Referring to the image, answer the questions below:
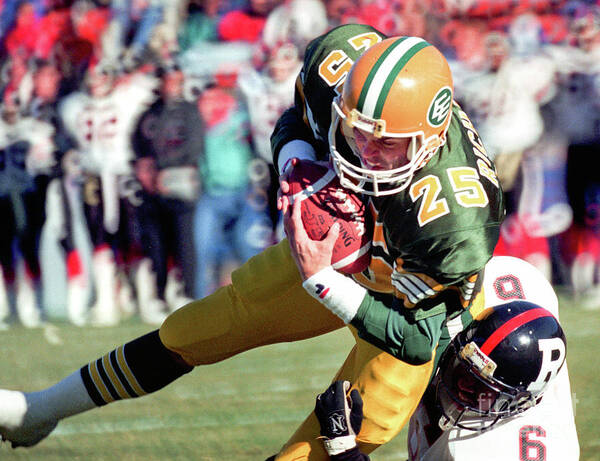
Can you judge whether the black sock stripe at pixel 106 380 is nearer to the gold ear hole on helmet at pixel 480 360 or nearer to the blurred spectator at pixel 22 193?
the gold ear hole on helmet at pixel 480 360

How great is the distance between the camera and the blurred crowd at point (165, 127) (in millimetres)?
6168

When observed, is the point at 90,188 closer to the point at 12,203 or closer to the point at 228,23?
the point at 12,203

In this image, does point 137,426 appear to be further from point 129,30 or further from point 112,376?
point 129,30

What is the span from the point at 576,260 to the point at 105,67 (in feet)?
11.5

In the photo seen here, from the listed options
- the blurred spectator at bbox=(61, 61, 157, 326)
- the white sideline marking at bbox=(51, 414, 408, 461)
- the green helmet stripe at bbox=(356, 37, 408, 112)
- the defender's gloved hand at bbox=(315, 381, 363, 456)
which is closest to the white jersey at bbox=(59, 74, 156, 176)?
the blurred spectator at bbox=(61, 61, 157, 326)

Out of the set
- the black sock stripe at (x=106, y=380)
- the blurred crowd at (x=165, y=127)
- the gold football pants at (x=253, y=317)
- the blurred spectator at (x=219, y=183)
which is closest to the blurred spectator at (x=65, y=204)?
the blurred crowd at (x=165, y=127)

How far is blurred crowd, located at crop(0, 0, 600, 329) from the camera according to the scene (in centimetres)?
617

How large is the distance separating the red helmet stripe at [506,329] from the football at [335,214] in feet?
1.46

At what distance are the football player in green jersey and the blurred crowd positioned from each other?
9.63ft

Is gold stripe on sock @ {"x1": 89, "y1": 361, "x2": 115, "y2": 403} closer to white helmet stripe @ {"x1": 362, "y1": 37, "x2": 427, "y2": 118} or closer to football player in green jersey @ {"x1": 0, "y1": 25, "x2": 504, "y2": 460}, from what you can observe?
football player in green jersey @ {"x1": 0, "y1": 25, "x2": 504, "y2": 460}

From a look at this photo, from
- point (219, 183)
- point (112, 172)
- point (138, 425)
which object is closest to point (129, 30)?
point (112, 172)

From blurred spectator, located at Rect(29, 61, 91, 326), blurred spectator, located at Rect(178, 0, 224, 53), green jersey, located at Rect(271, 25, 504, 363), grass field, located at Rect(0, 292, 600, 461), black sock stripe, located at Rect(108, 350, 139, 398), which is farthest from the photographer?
blurred spectator, located at Rect(178, 0, 224, 53)

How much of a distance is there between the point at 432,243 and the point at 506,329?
0.38 meters

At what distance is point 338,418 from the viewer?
2629 mm
